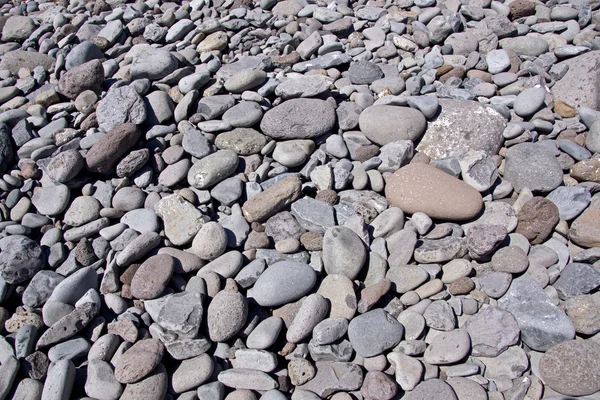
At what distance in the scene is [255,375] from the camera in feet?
7.27

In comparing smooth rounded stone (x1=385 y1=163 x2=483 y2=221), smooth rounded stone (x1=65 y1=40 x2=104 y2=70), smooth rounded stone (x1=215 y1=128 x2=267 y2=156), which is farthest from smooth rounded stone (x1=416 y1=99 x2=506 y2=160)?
smooth rounded stone (x1=65 y1=40 x2=104 y2=70)

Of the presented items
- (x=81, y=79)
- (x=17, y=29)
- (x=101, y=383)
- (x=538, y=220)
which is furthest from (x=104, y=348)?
(x=17, y=29)

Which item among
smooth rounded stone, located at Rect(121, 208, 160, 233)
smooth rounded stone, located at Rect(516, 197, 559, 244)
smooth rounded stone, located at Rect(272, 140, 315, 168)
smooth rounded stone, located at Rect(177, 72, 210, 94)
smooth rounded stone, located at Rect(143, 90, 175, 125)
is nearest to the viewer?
smooth rounded stone, located at Rect(516, 197, 559, 244)

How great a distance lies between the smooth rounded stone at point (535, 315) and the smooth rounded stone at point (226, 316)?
137 centimetres

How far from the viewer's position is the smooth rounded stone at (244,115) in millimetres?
3213

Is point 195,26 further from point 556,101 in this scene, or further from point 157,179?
point 556,101

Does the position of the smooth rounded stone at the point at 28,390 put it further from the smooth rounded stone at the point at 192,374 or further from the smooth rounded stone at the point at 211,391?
the smooth rounded stone at the point at 211,391

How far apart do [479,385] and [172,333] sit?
Result: 4.92 feet

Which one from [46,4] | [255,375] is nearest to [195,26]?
[46,4]

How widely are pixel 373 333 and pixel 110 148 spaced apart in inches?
79.0

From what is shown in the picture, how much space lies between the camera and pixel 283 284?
248 cm

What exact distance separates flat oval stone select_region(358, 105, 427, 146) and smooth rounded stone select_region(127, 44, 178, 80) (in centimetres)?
160

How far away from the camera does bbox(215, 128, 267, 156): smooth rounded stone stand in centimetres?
315

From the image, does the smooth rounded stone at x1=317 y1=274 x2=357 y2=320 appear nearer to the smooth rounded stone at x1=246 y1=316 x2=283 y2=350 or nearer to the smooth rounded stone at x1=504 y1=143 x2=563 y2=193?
the smooth rounded stone at x1=246 y1=316 x2=283 y2=350
